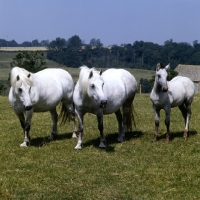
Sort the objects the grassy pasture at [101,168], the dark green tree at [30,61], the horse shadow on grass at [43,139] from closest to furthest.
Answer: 1. the grassy pasture at [101,168]
2. the horse shadow on grass at [43,139]
3. the dark green tree at [30,61]

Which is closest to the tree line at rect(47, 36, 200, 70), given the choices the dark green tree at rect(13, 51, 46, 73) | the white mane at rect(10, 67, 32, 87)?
the dark green tree at rect(13, 51, 46, 73)

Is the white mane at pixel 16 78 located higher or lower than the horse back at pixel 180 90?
higher

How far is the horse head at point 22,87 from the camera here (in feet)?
31.2

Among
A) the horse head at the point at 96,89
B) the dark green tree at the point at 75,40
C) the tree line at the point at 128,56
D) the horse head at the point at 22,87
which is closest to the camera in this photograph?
the horse head at the point at 96,89

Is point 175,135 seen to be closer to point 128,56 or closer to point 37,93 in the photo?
point 37,93

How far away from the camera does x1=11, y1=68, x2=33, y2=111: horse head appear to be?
952cm

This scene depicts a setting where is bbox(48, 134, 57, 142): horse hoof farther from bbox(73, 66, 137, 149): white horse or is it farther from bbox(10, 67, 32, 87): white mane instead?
bbox(10, 67, 32, 87): white mane

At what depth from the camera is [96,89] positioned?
30.2 feet

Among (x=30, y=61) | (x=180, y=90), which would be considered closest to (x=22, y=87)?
(x=180, y=90)

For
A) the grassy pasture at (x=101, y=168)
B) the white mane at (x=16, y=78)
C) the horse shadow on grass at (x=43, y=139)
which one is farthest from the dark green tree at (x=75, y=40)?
the white mane at (x=16, y=78)

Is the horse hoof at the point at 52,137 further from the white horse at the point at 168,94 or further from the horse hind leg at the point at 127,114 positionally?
the white horse at the point at 168,94

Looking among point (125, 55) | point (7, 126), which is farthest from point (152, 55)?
point (7, 126)

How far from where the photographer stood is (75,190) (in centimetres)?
689

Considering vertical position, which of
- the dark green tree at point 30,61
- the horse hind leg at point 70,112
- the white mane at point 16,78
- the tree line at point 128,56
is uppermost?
the white mane at point 16,78
